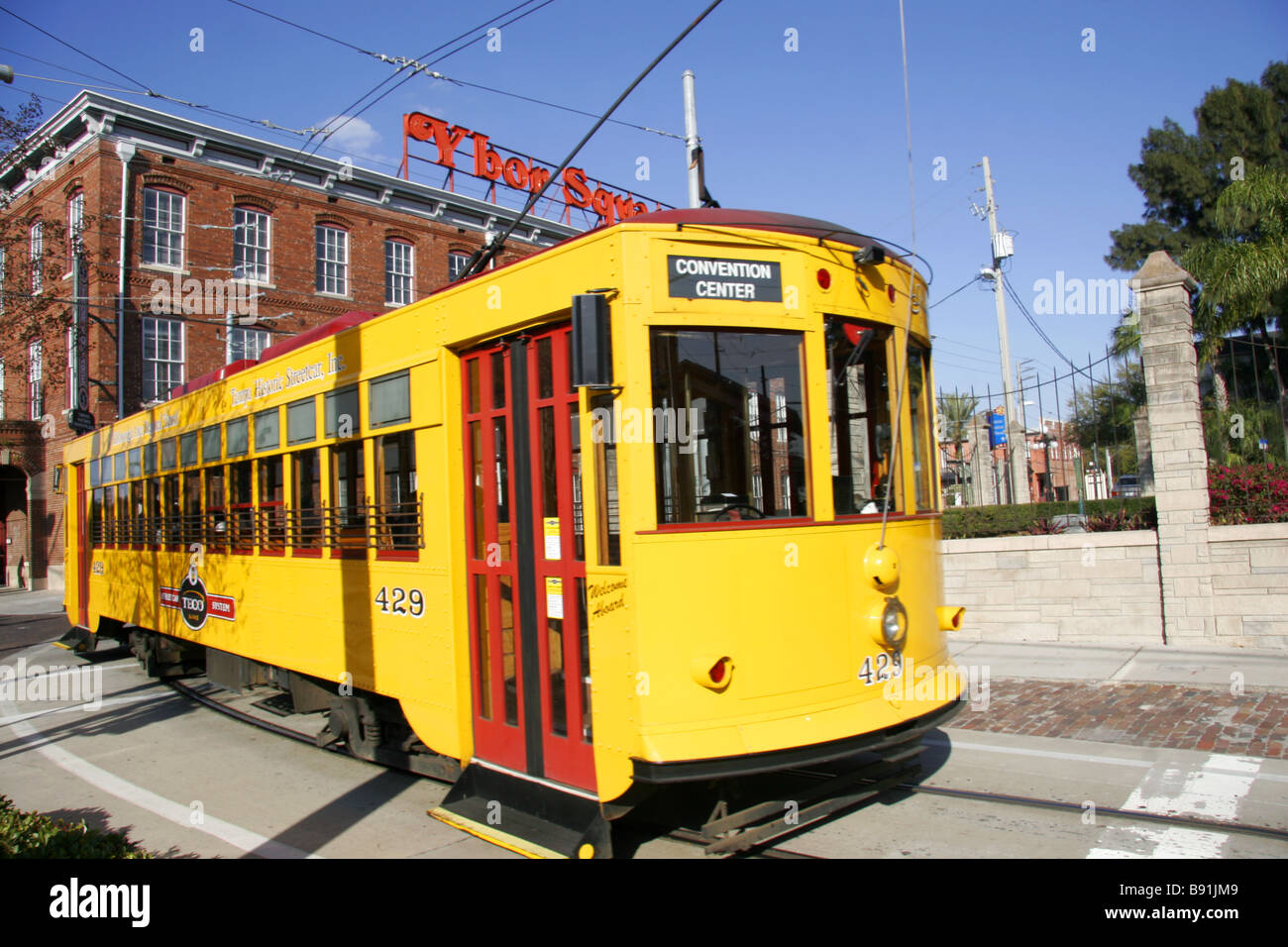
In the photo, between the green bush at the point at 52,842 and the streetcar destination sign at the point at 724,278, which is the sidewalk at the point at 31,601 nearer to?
the green bush at the point at 52,842

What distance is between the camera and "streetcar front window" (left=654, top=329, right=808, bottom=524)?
164 inches

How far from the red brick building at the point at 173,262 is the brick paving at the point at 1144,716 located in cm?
2019

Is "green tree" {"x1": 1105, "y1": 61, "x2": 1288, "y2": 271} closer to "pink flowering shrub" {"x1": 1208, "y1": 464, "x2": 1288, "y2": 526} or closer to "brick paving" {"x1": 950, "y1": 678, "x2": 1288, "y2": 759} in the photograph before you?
"pink flowering shrub" {"x1": 1208, "y1": 464, "x2": 1288, "y2": 526}

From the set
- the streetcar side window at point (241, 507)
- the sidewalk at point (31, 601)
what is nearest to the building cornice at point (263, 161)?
the sidewalk at point (31, 601)

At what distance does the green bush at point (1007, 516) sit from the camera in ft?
37.4

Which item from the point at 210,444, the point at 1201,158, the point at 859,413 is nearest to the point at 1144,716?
the point at 859,413

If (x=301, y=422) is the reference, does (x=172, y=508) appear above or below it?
below

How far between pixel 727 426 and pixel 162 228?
78.9ft

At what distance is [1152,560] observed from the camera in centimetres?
983

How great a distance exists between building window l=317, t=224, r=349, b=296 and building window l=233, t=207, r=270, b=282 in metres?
1.67

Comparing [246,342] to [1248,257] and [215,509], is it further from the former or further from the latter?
[1248,257]

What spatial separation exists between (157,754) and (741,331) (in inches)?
267

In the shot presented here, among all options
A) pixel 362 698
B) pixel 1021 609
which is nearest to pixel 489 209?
pixel 1021 609

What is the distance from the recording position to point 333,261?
2678 cm
